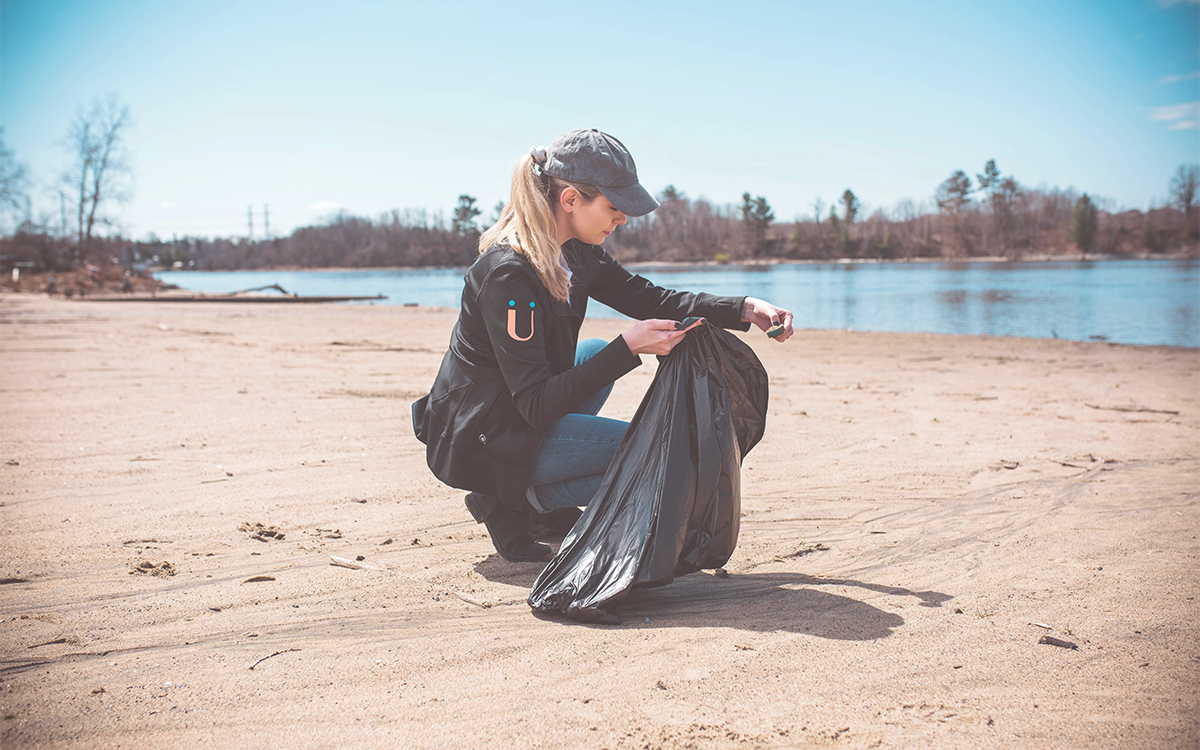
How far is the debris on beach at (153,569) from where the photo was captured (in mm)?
2402

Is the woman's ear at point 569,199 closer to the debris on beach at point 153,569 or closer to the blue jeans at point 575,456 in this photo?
the blue jeans at point 575,456

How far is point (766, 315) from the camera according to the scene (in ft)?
7.86

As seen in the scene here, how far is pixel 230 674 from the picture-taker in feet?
5.84

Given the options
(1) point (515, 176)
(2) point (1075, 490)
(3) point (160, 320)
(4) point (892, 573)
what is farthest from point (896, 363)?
(3) point (160, 320)

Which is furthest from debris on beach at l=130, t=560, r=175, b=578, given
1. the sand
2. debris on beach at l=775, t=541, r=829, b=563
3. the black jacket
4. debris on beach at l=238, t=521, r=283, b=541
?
debris on beach at l=775, t=541, r=829, b=563

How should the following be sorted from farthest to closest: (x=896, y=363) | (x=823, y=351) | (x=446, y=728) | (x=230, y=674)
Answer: (x=823, y=351) → (x=896, y=363) → (x=230, y=674) → (x=446, y=728)

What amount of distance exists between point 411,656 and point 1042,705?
148cm

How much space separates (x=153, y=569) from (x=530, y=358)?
146cm

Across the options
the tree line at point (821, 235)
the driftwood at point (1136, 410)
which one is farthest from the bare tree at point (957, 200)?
the driftwood at point (1136, 410)

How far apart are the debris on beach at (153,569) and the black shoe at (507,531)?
1000mm

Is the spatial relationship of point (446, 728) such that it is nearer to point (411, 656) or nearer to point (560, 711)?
point (560, 711)

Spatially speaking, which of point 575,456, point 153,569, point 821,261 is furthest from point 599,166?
point 821,261

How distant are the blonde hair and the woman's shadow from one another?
0.97m

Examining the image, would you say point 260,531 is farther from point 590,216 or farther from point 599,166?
point 599,166
